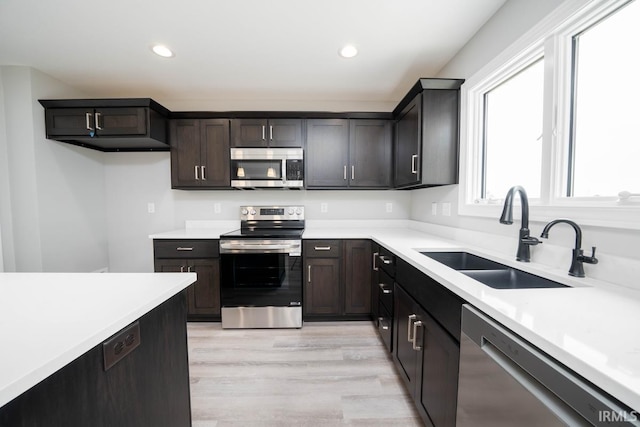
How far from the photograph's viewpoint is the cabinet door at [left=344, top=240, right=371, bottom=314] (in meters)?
2.42

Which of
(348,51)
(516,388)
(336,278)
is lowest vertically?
(336,278)

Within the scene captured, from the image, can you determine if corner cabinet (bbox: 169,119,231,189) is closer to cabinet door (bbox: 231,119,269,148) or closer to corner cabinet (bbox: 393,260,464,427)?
cabinet door (bbox: 231,119,269,148)

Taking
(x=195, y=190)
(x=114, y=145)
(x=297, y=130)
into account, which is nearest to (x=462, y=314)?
(x=297, y=130)

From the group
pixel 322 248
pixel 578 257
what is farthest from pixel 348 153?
pixel 578 257

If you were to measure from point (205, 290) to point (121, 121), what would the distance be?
73.0 inches

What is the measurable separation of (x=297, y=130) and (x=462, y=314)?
2.27m

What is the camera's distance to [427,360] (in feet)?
4.01

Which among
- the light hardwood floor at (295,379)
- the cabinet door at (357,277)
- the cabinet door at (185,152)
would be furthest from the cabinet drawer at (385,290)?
the cabinet door at (185,152)

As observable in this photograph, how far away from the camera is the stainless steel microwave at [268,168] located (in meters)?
2.58

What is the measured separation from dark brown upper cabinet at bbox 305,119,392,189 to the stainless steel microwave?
0.41 ft

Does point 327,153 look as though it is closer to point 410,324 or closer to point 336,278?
point 336,278

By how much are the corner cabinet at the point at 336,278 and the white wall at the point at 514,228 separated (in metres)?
0.82

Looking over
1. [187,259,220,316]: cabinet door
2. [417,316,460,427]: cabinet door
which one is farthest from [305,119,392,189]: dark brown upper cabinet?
[417,316,460,427]: cabinet door

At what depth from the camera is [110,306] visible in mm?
741
